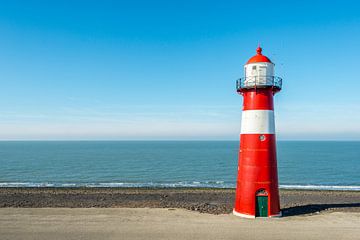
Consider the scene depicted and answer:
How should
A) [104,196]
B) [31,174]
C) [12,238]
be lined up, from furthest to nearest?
1. [31,174]
2. [104,196]
3. [12,238]

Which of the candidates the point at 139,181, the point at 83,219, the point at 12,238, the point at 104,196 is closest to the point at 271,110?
the point at 83,219

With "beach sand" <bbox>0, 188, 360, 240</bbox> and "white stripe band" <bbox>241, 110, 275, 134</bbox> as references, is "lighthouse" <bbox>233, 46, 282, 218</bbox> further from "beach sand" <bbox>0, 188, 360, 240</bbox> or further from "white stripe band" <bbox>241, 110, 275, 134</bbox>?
"beach sand" <bbox>0, 188, 360, 240</bbox>

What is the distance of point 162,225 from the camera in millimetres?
16250

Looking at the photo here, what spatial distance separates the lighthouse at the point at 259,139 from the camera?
16.6 meters

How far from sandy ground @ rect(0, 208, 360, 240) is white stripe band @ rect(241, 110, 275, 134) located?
4853 mm

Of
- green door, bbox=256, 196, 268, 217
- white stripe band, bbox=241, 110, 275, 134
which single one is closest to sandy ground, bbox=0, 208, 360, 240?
green door, bbox=256, 196, 268, 217

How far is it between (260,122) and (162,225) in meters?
7.61

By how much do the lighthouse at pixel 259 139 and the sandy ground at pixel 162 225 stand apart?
100 centimetres

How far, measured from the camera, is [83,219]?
17359 mm

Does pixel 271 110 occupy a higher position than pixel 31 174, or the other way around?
pixel 271 110

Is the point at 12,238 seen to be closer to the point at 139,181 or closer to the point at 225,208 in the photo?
the point at 225,208

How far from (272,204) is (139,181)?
29.1m

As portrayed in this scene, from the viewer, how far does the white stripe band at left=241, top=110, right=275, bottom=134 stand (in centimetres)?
1661

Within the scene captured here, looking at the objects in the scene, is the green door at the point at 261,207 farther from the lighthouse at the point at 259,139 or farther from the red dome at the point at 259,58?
the red dome at the point at 259,58
